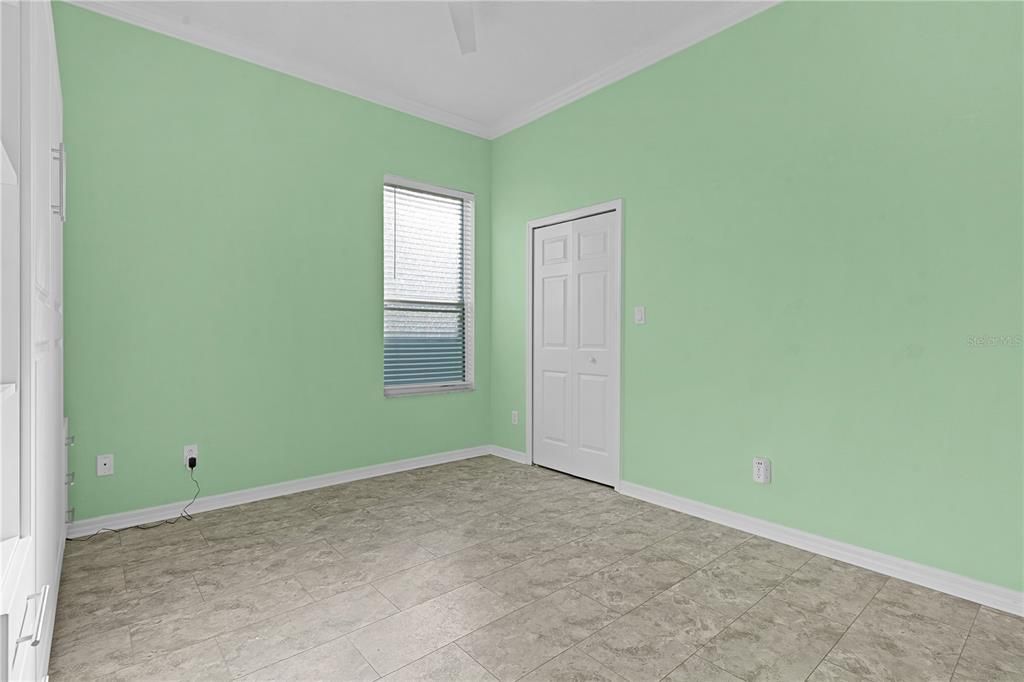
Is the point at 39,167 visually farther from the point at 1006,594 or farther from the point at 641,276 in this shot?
the point at 1006,594

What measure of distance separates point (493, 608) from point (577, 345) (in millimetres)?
2317

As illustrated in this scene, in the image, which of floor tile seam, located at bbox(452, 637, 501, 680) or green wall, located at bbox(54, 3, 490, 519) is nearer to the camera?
floor tile seam, located at bbox(452, 637, 501, 680)

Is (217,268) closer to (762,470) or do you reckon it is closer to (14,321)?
(14,321)

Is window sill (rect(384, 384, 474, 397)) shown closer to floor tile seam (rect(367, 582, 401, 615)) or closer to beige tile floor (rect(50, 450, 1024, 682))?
beige tile floor (rect(50, 450, 1024, 682))

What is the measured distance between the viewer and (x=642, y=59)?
356cm

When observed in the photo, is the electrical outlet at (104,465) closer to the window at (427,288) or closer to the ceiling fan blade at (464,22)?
the window at (427,288)

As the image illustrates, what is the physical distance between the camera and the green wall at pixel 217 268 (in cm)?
295

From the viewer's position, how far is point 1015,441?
2.19 m

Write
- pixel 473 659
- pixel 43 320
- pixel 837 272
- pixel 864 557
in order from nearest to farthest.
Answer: pixel 43 320 < pixel 473 659 < pixel 864 557 < pixel 837 272

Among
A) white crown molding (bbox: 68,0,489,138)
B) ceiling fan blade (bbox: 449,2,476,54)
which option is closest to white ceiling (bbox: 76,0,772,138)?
white crown molding (bbox: 68,0,489,138)

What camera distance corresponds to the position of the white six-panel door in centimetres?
385

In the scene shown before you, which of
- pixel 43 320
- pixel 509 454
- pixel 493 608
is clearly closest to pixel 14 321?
pixel 43 320

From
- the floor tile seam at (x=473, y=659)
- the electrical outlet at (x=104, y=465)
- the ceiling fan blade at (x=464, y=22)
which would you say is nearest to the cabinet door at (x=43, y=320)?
the electrical outlet at (x=104, y=465)

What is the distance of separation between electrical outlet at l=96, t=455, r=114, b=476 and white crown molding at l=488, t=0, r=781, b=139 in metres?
3.81
